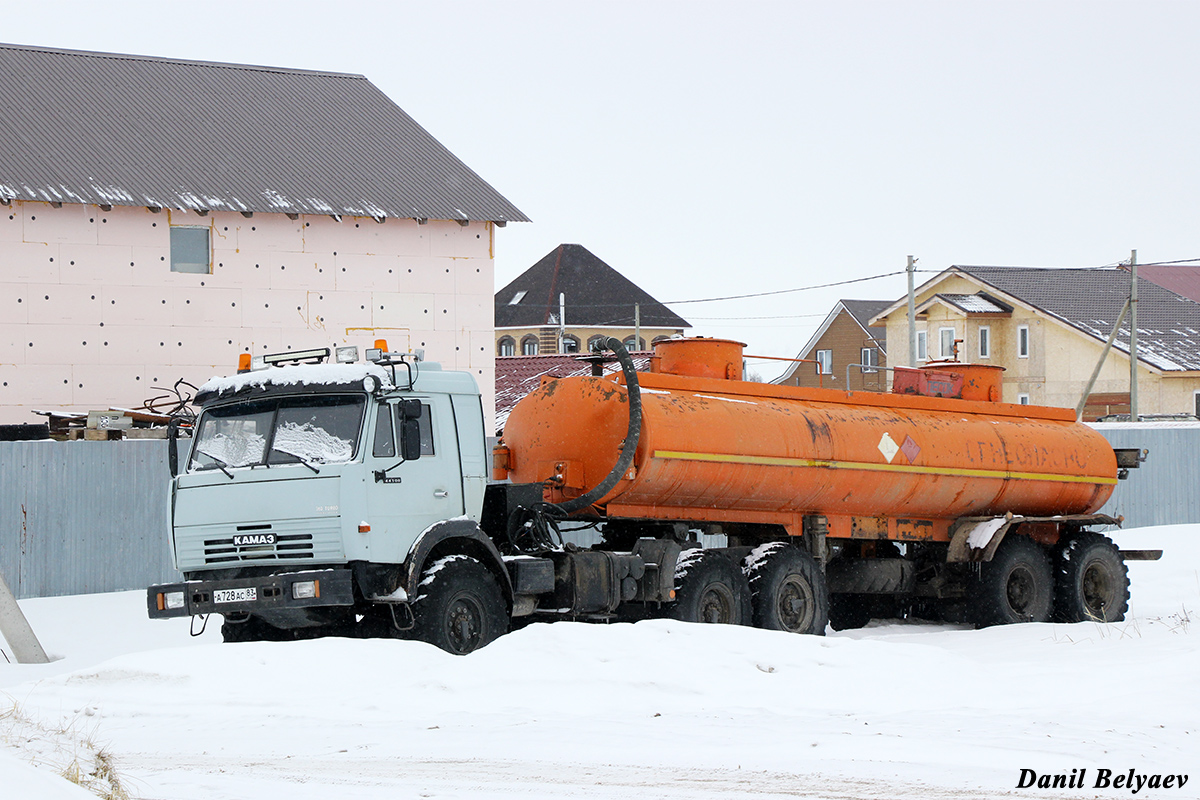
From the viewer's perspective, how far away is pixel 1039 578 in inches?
747

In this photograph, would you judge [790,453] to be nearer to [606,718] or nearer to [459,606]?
[459,606]

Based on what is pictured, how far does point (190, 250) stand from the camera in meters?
28.9

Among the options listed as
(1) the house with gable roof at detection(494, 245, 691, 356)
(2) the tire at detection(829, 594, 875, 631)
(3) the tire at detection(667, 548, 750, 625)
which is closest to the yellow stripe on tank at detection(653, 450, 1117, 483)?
(3) the tire at detection(667, 548, 750, 625)

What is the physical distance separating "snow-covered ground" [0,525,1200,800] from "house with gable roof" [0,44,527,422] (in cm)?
1427

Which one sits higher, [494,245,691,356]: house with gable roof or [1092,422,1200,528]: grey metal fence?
[494,245,691,356]: house with gable roof

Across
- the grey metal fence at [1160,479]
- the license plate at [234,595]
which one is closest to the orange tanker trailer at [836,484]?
the license plate at [234,595]

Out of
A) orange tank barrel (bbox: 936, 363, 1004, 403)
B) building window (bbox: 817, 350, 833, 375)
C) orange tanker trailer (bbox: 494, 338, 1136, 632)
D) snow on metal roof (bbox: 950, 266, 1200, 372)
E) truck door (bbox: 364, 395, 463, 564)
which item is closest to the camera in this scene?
truck door (bbox: 364, 395, 463, 564)

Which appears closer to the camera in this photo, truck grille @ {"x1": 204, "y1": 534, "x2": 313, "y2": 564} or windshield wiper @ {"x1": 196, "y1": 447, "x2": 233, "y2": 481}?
truck grille @ {"x1": 204, "y1": 534, "x2": 313, "y2": 564}

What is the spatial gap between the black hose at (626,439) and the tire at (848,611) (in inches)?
224

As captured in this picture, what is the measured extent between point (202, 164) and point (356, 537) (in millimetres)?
19223

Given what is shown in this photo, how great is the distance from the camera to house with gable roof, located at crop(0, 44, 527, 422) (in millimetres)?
27469

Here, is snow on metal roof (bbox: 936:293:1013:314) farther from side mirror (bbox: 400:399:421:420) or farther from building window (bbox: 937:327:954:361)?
side mirror (bbox: 400:399:421:420)

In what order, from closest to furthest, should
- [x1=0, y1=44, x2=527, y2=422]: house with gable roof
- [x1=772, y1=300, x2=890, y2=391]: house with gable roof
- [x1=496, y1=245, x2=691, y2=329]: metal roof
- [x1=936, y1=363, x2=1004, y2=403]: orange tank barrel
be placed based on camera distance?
1. [x1=936, y1=363, x2=1004, y2=403]: orange tank barrel
2. [x1=0, y1=44, x2=527, y2=422]: house with gable roof
3. [x1=772, y1=300, x2=890, y2=391]: house with gable roof
4. [x1=496, y1=245, x2=691, y2=329]: metal roof

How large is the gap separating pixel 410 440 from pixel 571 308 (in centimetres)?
7068
